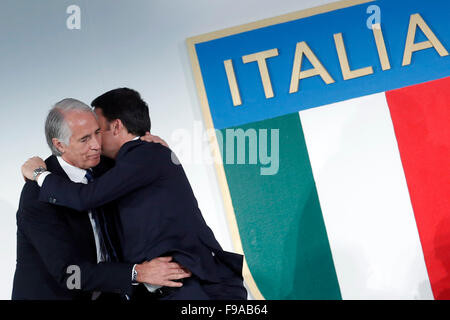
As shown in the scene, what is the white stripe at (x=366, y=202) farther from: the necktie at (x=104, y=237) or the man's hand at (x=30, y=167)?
the man's hand at (x=30, y=167)

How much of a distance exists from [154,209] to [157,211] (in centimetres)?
1

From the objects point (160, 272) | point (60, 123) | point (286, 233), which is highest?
point (60, 123)

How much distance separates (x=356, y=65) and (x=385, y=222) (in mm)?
867

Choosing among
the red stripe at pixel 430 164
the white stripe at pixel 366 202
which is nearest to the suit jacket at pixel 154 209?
the white stripe at pixel 366 202

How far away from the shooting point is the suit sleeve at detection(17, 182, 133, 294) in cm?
198

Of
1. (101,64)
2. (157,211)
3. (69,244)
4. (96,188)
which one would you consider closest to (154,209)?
(157,211)

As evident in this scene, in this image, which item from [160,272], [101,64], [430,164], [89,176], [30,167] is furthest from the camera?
[101,64]

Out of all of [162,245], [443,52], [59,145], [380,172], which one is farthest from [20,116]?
[443,52]

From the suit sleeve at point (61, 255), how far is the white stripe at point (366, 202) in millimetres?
1524

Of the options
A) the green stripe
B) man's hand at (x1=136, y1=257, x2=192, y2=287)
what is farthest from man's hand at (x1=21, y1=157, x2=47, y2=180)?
the green stripe

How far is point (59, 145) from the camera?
7.22 ft

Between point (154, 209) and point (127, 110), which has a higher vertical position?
point (127, 110)

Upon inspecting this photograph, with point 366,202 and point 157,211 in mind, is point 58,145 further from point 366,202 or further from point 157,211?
point 366,202

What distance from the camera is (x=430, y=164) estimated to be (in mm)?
3201
